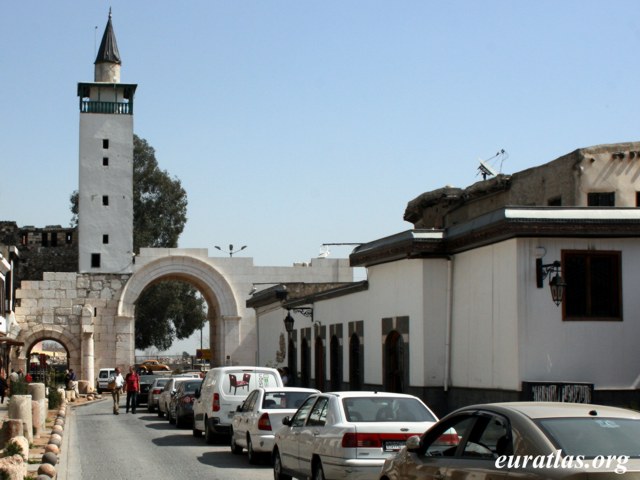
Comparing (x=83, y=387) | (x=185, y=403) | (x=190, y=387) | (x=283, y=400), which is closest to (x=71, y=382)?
(x=83, y=387)

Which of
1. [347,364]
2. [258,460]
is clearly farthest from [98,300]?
A: [258,460]

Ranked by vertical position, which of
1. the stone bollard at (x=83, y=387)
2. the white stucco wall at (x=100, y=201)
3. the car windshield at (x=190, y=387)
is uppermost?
the white stucco wall at (x=100, y=201)

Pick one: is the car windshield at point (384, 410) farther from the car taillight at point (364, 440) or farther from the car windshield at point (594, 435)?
the car windshield at point (594, 435)

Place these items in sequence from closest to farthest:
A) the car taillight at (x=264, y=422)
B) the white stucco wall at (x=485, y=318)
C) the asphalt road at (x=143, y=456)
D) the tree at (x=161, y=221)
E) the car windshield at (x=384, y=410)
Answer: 1. the car windshield at (x=384, y=410)
2. the asphalt road at (x=143, y=456)
3. the car taillight at (x=264, y=422)
4. the white stucco wall at (x=485, y=318)
5. the tree at (x=161, y=221)

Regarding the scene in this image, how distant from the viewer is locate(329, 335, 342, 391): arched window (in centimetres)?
3288

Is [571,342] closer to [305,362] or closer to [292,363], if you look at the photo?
[305,362]

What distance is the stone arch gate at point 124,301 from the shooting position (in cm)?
6075

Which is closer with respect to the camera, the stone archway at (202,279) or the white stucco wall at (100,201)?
the white stucco wall at (100,201)

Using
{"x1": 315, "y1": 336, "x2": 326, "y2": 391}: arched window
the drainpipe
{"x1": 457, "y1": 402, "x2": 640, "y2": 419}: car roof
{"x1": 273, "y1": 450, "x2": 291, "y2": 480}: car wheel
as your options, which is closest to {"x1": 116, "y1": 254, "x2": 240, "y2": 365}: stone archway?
{"x1": 315, "y1": 336, "x2": 326, "y2": 391}: arched window

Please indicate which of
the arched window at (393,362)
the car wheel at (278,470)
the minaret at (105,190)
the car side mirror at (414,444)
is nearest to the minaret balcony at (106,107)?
the minaret at (105,190)

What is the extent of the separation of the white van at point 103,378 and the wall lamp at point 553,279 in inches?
1629

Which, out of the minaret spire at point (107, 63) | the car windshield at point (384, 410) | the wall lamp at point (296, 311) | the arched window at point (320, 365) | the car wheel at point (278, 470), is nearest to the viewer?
the car windshield at point (384, 410)

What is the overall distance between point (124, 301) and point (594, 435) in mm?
55237

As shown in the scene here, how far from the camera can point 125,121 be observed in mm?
63188
